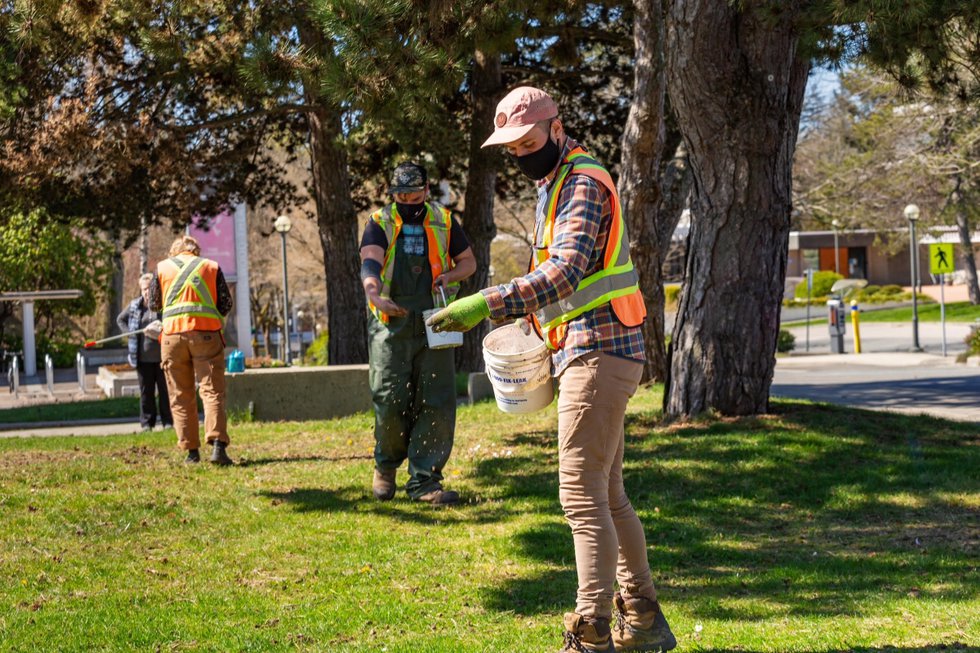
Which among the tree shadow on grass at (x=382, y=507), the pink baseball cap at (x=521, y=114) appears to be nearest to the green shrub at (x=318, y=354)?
the tree shadow on grass at (x=382, y=507)

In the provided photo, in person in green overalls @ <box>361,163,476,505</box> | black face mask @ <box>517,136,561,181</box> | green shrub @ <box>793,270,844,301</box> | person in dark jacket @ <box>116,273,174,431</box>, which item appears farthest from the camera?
green shrub @ <box>793,270,844,301</box>

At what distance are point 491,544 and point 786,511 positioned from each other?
2144 millimetres

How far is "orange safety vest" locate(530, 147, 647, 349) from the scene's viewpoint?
13.9ft

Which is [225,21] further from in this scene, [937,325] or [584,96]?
[937,325]

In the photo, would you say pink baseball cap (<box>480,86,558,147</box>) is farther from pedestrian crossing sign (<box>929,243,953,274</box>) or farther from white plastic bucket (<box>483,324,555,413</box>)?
pedestrian crossing sign (<box>929,243,953,274</box>)

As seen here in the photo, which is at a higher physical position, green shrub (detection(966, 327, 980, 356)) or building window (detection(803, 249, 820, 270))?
building window (detection(803, 249, 820, 270))

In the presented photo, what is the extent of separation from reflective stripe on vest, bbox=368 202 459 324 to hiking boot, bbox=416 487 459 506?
1.15 metres

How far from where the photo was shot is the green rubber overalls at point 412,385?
7426mm

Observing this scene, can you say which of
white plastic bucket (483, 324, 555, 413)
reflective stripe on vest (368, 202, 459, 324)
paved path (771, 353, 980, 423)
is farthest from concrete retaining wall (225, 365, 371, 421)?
white plastic bucket (483, 324, 555, 413)

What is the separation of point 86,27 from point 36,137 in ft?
10.0

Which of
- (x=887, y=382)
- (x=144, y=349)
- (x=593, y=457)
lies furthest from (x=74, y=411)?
(x=593, y=457)

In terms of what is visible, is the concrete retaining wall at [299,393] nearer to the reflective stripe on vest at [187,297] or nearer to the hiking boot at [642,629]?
the reflective stripe on vest at [187,297]

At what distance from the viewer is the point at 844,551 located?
21.4 feet

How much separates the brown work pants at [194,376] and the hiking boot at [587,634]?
5.46 metres
